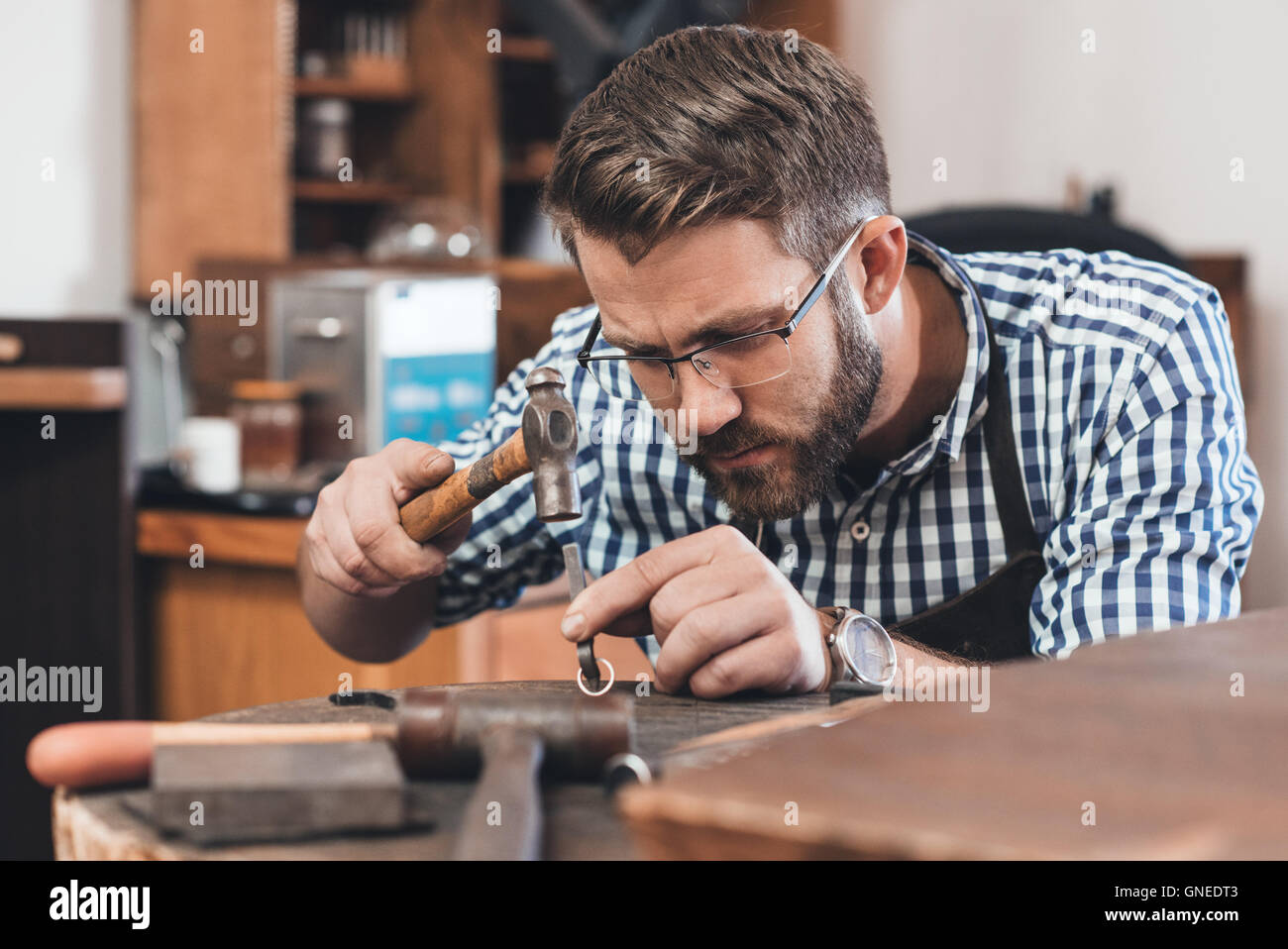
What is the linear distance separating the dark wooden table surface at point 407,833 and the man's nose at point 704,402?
38cm

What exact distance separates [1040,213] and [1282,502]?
196 centimetres

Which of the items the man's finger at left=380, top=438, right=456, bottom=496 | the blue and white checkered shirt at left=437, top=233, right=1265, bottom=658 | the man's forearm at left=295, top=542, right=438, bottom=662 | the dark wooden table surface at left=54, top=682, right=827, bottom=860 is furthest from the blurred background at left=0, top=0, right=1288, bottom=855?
the dark wooden table surface at left=54, top=682, right=827, bottom=860

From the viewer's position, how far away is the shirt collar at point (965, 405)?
1.38 meters

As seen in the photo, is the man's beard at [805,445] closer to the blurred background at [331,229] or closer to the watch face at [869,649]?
the watch face at [869,649]

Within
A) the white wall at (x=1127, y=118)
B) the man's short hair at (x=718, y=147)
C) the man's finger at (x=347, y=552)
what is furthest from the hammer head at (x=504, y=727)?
the white wall at (x=1127, y=118)

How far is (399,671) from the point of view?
7.54ft

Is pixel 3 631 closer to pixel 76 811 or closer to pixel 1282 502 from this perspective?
pixel 76 811

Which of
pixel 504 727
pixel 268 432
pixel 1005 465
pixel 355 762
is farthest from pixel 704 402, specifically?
pixel 268 432

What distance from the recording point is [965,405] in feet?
4.53

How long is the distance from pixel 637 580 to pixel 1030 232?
3.06ft

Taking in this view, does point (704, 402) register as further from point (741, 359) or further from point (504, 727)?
point (504, 727)

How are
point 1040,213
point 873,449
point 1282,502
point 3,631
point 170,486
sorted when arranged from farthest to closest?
point 1282,502, point 170,486, point 3,631, point 1040,213, point 873,449

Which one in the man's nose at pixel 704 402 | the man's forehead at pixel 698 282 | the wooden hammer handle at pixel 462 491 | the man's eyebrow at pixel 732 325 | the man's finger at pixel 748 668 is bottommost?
the man's finger at pixel 748 668

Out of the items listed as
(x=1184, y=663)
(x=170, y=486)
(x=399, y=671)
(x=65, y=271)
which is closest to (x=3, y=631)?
(x=170, y=486)
